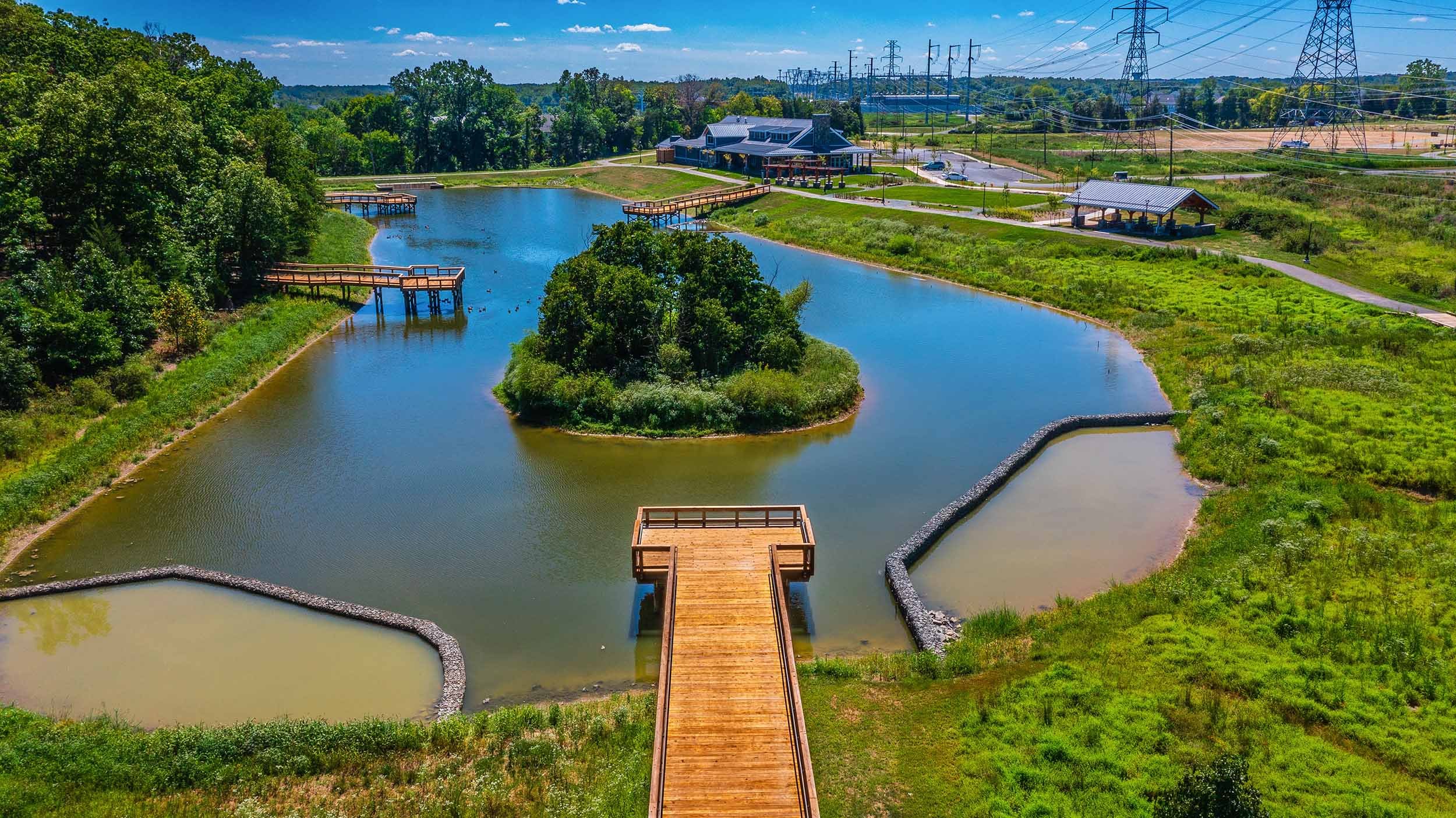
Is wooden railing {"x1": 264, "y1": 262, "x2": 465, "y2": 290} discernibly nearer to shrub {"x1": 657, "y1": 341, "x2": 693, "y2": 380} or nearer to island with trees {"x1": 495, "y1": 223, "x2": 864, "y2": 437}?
island with trees {"x1": 495, "y1": 223, "x2": 864, "y2": 437}

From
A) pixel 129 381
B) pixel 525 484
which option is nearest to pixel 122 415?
pixel 129 381

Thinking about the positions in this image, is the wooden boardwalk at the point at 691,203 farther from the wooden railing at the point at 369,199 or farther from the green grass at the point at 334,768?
the green grass at the point at 334,768

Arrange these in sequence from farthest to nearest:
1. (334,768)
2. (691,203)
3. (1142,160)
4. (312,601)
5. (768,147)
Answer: (768,147) < (1142,160) < (691,203) < (312,601) < (334,768)

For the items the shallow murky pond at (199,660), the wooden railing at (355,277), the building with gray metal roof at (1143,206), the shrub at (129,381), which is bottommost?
the shallow murky pond at (199,660)

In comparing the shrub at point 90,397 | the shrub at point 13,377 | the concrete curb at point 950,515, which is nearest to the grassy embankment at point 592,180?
the concrete curb at point 950,515

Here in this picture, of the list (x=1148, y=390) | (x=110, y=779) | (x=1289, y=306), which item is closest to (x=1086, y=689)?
(x=110, y=779)

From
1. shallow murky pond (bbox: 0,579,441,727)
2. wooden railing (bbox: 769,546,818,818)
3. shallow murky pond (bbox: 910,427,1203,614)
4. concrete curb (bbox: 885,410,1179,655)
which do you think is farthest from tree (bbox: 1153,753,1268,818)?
shallow murky pond (bbox: 0,579,441,727)

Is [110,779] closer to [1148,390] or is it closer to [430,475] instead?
[430,475]

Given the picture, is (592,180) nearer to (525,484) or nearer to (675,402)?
(675,402)
